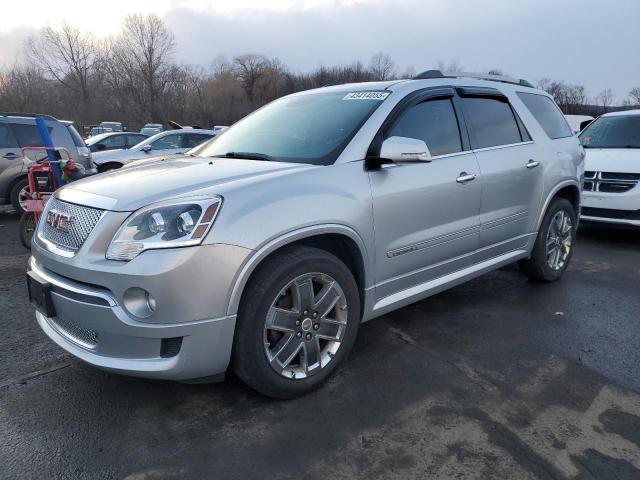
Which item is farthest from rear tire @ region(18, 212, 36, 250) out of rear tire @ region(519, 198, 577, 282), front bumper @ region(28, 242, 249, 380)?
rear tire @ region(519, 198, 577, 282)

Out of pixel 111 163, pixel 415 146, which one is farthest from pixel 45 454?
pixel 111 163

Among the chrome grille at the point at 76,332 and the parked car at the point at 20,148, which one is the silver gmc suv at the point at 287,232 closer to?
the chrome grille at the point at 76,332

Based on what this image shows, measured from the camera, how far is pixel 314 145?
328 centimetres

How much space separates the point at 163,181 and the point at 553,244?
3913 mm

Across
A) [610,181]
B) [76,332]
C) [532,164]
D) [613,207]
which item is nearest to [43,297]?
[76,332]

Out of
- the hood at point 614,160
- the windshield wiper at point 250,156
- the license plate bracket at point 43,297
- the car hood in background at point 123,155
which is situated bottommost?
the license plate bracket at point 43,297

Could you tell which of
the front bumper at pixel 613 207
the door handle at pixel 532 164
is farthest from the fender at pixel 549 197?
the front bumper at pixel 613 207

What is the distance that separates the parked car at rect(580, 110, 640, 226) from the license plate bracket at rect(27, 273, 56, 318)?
22.2 feet

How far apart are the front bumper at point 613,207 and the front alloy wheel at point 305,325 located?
5.38 metres

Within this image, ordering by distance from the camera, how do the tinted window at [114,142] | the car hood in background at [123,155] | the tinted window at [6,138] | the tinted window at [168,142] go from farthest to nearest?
the tinted window at [114,142] < the tinted window at [168,142] < the car hood in background at [123,155] < the tinted window at [6,138]

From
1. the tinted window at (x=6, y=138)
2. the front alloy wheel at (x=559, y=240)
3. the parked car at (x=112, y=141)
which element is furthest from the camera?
the parked car at (x=112, y=141)

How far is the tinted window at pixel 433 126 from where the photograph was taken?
3470mm

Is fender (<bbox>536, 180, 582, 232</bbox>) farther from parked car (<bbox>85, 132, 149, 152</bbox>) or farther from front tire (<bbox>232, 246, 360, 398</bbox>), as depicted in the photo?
parked car (<bbox>85, 132, 149, 152</bbox>)

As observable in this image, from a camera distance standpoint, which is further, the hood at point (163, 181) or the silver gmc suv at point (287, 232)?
the hood at point (163, 181)
